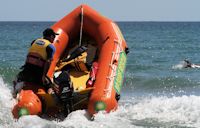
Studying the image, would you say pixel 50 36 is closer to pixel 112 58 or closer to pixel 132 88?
pixel 112 58

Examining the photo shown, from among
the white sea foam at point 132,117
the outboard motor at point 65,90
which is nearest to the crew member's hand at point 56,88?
the outboard motor at point 65,90

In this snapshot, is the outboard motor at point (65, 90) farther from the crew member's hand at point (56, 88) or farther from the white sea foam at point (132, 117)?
the white sea foam at point (132, 117)

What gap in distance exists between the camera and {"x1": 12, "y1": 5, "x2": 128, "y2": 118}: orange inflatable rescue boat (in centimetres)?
574

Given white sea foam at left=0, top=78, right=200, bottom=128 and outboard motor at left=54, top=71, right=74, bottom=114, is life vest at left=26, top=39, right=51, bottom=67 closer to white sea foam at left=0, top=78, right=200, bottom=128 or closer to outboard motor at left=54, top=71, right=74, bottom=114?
outboard motor at left=54, top=71, right=74, bottom=114

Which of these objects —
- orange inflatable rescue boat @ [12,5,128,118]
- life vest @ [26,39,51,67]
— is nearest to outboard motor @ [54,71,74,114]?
orange inflatable rescue boat @ [12,5,128,118]

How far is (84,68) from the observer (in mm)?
6871

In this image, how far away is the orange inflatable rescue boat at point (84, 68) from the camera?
5.74 meters

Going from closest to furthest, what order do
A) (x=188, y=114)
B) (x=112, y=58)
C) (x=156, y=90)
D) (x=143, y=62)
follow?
(x=188, y=114), (x=112, y=58), (x=156, y=90), (x=143, y=62)

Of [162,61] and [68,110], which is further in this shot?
[162,61]

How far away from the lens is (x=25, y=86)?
6152 mm

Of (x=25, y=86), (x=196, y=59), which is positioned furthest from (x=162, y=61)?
(x=25, y=86)

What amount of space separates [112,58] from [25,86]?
4.11 feet

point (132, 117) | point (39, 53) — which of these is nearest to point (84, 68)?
point (39, 53)

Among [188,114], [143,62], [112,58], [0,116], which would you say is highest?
[143,62]
